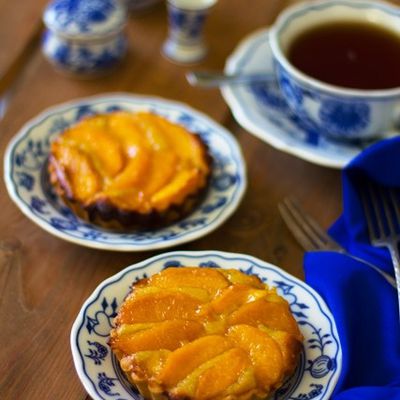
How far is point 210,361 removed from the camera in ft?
2.94

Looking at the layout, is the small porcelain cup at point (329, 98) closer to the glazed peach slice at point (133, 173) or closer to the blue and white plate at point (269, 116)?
the blue and white plate at point (269, 116)

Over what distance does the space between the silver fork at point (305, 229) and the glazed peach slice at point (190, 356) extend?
0.33 metres

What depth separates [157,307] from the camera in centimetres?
96

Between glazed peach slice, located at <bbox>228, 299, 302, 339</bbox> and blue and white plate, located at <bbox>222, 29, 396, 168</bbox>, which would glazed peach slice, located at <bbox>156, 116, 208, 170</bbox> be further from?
glazed peach slice, located at <bbox>228, 299, 302, 339</bbox>

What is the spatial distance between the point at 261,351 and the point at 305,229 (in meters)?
0.35

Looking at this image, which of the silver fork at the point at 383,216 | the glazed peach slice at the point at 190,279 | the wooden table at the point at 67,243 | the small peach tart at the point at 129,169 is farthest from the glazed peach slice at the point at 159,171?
the silver fork at the point at 383,216

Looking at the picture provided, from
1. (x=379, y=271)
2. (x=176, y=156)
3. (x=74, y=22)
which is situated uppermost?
(x=74, y=22)

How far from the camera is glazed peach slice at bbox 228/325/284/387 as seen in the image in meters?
0.89

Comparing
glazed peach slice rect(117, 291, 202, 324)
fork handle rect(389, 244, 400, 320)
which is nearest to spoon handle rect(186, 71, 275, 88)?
fork handle rect(389, 244, 400, 320)

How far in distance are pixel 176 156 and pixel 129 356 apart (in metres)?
0.45

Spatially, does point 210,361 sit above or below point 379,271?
Answer: above

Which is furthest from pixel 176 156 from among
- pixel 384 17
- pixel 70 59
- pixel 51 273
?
pixel 384 17

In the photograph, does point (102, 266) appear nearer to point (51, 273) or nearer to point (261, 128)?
point (51, 273)

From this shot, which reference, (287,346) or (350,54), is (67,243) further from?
(350,54)
